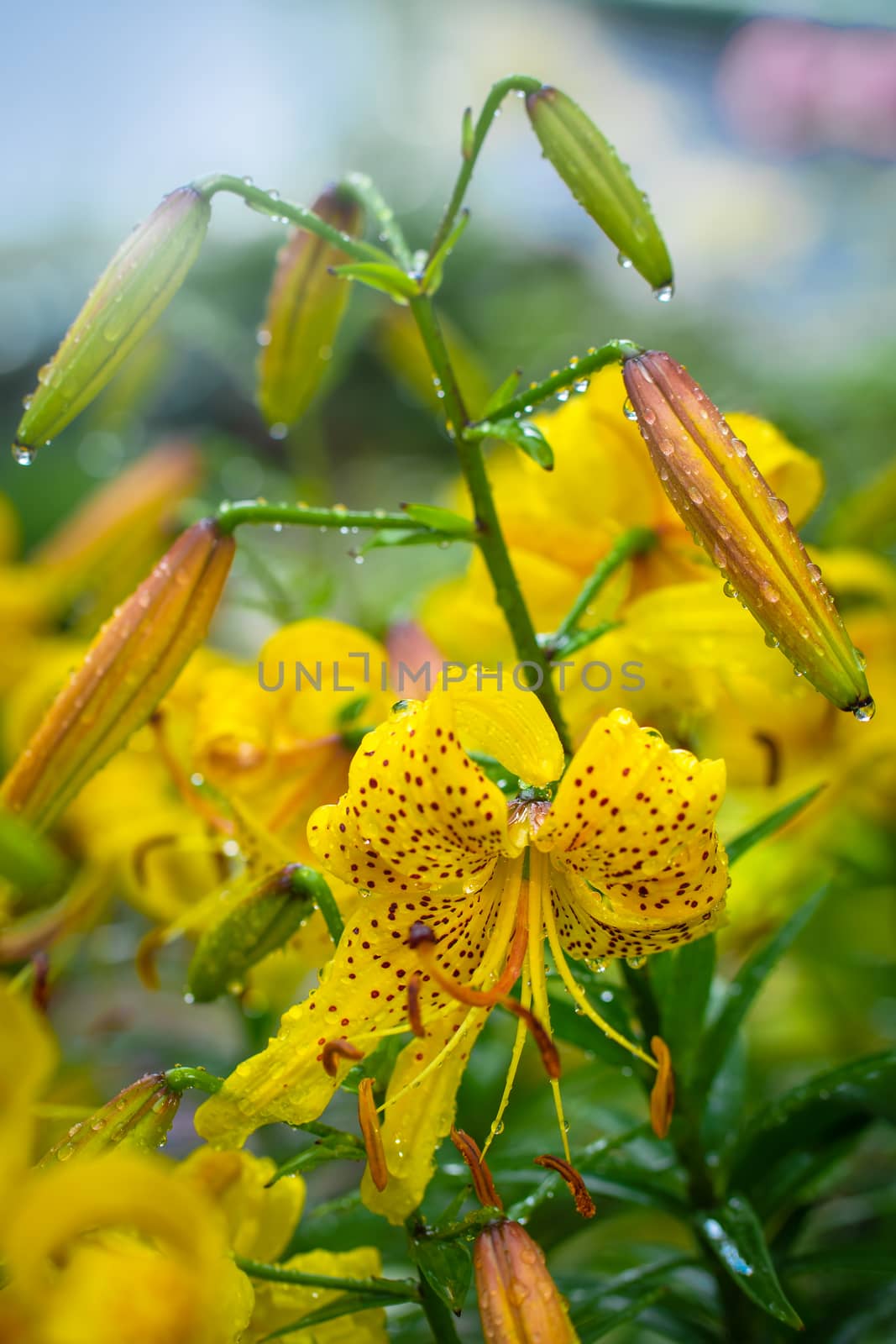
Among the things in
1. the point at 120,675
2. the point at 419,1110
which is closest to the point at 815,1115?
the point at 419,1110

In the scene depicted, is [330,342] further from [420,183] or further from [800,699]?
[420,183]

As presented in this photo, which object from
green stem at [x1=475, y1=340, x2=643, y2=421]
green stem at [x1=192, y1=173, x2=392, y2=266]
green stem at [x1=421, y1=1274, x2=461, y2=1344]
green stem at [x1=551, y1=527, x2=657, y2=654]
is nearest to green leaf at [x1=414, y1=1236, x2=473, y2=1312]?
green stem at [x1=421, y1=1274, x2=461, y2=1344]

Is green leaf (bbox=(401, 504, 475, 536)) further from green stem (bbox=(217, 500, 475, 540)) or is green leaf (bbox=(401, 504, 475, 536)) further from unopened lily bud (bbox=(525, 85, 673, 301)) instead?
unopened lily bud (bbox=(525, 85, 673, 301))

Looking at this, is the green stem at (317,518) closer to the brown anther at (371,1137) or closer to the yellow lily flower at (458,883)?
the yellow lily flower at (458,883)

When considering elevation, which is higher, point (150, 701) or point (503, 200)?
point (503, 200)

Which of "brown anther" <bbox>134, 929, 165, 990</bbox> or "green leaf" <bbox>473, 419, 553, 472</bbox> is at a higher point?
"green leaf" <bbox>473, 419, 553, 472</bbox>

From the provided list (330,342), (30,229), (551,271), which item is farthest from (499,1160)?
(30,229)
